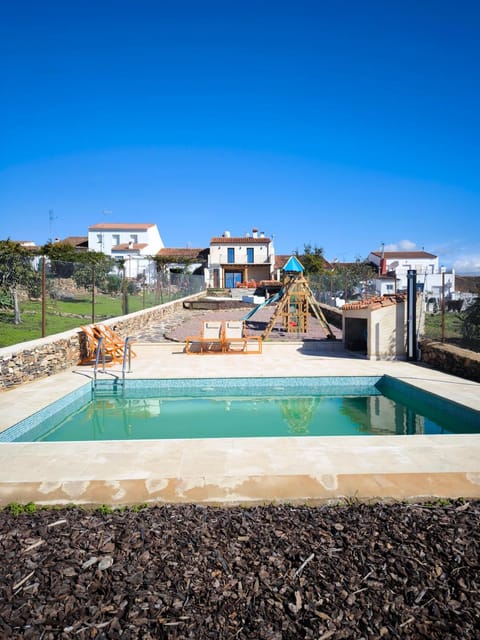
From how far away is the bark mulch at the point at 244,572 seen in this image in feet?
6.98

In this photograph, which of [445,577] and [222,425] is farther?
[222,425]

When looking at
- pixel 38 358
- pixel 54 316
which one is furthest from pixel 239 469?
pixel 54 316

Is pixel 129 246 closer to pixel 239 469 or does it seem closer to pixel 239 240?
pixel 239 240

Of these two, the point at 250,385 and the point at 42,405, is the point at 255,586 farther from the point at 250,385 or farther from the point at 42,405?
the point at 250,385

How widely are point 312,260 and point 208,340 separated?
113 feet

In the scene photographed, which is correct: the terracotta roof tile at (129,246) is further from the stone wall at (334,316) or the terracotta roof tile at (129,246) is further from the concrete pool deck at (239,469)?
the concrete pool deck at (239,469)

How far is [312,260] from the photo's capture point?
43.6 m

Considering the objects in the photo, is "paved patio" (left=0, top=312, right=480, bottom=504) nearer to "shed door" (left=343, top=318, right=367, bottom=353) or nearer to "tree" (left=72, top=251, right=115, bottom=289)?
"shed door" (left=343, top=318, right=367, bottom=353)

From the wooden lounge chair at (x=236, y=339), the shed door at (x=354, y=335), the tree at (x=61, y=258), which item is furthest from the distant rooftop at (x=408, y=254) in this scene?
the wooden lounge chair at (x=236, y=339)

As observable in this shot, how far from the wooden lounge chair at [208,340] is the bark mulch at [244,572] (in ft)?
25.4

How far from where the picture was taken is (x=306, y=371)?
8469 mm

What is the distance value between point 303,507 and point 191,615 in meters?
1.28

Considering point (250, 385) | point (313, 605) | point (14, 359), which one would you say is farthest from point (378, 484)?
point (14, 359)

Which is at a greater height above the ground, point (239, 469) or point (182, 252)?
point (182, 252)
